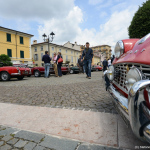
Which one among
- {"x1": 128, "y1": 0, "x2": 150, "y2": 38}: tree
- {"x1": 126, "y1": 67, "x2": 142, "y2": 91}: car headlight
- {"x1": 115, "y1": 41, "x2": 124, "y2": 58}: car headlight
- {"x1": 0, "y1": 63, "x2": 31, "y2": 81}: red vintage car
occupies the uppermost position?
{"x1": 128, "y1": 0, "x2": 150, "y2": 38}: tree

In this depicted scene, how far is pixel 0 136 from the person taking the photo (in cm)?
139

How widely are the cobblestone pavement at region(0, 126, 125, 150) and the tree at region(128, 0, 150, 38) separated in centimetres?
970

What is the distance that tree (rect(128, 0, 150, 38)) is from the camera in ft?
28.6

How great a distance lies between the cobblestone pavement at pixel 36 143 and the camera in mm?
1177

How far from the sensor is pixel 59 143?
1.24m

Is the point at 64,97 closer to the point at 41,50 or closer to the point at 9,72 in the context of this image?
the point at 9,72

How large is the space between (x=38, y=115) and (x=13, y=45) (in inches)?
1159

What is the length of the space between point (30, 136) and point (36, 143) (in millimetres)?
168

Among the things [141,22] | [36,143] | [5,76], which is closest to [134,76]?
[36,143]

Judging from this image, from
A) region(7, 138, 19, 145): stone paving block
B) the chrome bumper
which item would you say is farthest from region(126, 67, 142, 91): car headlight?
region(7, 138, 19, 145): stone paving block

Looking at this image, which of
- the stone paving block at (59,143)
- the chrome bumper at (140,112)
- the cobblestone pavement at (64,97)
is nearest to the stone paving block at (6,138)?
the stone paving block at (59,143)

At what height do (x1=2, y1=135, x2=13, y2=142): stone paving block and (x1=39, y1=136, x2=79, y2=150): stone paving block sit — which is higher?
(x1=39, y1=136, x2=79, y2=150): stone paving block

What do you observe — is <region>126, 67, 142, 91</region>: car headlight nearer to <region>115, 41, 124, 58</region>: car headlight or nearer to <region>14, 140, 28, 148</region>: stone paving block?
<region>115, 41, 124, 58</region>: car headlight

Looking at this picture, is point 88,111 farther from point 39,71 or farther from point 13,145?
point 39,71
